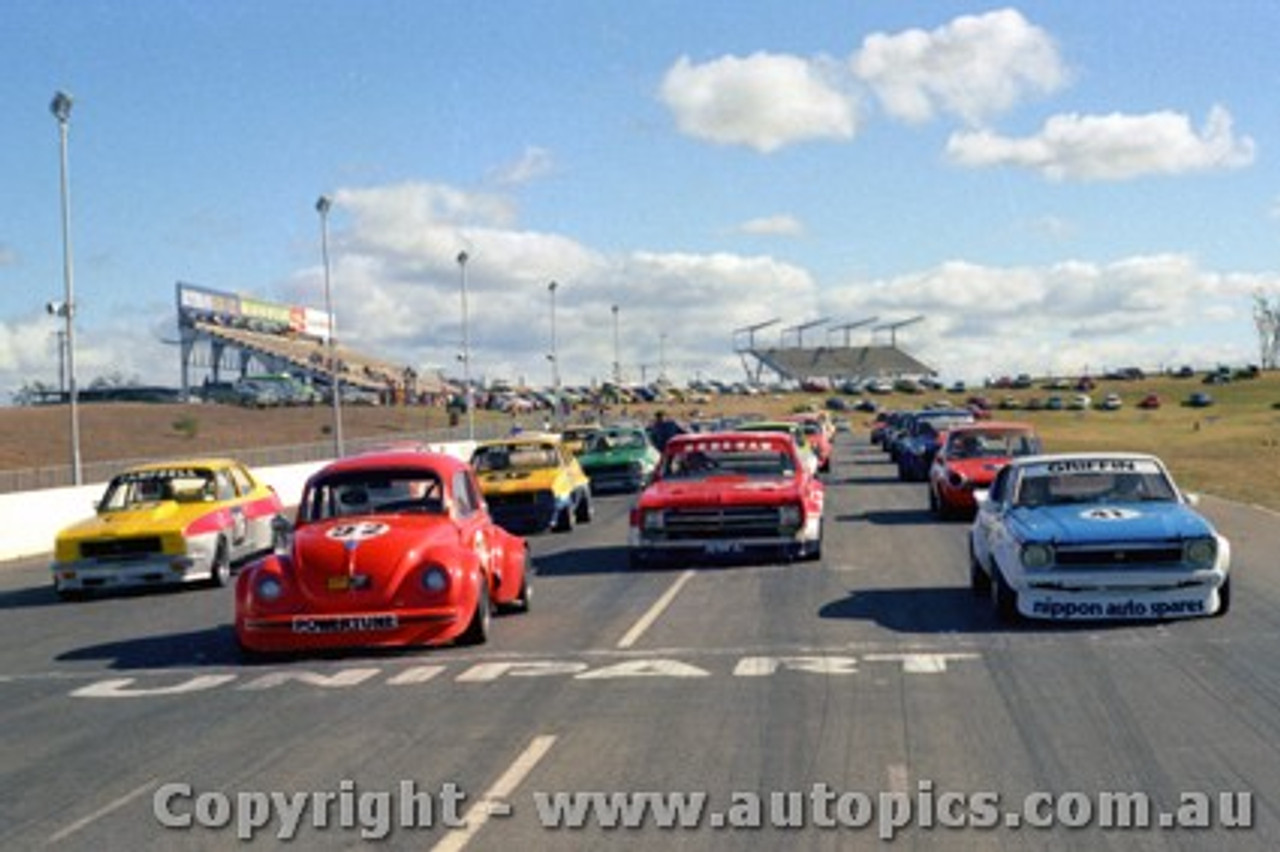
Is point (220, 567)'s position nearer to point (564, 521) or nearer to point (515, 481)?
point (515, 481)

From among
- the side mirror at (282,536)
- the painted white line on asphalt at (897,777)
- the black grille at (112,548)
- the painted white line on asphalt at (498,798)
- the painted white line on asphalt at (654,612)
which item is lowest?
the painted white line on asphalt at (654,612)

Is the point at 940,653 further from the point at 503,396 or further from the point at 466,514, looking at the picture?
the point at 503,396

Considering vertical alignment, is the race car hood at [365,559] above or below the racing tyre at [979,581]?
above

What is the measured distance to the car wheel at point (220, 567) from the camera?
2014cm

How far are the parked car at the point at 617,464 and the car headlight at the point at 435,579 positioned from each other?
2341 centimetres

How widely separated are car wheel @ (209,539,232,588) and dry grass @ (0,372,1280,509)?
2383 centimetres

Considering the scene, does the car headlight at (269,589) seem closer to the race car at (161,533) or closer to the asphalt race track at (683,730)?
the asphalt race track at (683,730)

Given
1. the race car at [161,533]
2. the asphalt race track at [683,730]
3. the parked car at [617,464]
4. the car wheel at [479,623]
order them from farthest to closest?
the parked car at [617,464]
the race car at [161,533]
the car wheel at [479,623]
the asphalt race track at [683,730]

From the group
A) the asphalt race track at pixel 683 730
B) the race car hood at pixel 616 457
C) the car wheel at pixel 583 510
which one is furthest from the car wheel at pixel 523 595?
the race car hood at pixel 616 457

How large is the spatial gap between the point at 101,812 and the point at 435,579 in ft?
16.4

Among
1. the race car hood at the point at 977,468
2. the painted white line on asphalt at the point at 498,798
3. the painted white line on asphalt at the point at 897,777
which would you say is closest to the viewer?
the painted white line on asphalt at the point at 498,798

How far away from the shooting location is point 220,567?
20.2m

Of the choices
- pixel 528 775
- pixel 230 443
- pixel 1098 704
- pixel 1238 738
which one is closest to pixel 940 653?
pixel 1098 704

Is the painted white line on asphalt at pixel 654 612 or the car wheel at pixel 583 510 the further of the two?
the car wheel at pixel 583 510
